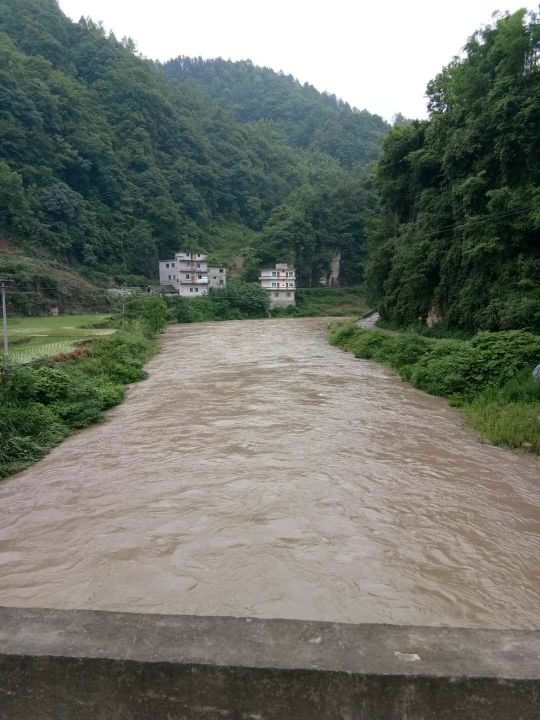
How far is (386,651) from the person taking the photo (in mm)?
1840

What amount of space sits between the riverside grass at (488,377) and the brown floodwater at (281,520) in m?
0.65

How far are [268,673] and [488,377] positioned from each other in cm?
1401

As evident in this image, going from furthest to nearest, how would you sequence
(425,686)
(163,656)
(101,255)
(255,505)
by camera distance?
(101,255) → (255,505) → (163,656) → (425,686)

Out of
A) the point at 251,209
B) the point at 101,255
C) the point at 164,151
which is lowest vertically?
the point at 101,255

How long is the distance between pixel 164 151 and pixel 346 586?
81.1 meters

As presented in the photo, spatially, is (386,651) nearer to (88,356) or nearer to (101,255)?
(88,356)

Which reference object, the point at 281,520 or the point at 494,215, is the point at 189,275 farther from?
the point at 281,520

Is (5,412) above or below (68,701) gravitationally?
below

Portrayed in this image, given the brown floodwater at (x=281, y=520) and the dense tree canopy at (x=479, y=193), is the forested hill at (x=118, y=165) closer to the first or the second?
the dense tree canopy at (x=479, y=193)

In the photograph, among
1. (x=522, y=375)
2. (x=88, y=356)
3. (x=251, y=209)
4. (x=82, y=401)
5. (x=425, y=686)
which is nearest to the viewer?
(x=425, y=686)

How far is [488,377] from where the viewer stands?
14227 mm

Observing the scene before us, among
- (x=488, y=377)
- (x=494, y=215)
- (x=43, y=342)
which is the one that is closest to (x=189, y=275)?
(x=43, y=342)

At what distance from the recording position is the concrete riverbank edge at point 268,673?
1.72 metres

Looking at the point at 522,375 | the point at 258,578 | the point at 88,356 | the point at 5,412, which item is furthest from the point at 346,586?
the point at 88,356
